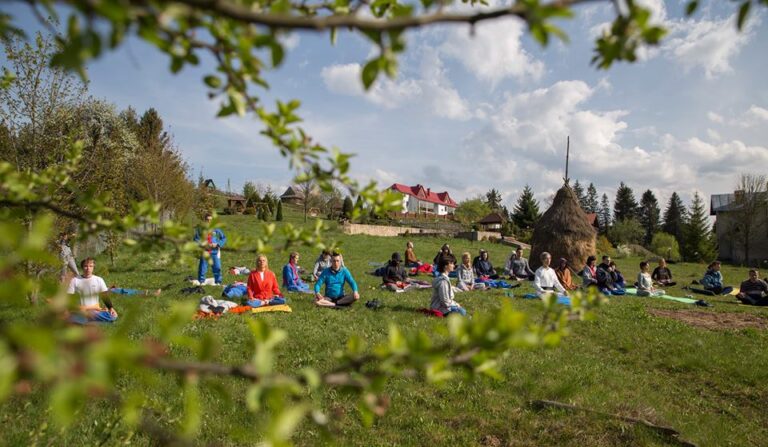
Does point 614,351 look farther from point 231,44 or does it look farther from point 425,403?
point 231,44

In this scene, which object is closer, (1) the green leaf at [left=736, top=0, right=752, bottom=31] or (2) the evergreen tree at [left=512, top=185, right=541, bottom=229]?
(1) the green leaf at [left=736, top=0, right=752, bottom=31]

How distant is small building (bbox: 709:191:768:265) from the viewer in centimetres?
4550

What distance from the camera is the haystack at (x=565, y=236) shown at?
21516mm

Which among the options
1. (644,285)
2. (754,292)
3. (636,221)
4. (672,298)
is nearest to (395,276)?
(644,285)

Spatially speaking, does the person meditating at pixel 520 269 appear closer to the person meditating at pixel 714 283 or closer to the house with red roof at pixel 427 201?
the person meditating at pixel 714 283

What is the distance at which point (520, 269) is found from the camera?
2014cm

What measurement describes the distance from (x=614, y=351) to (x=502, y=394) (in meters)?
3.71

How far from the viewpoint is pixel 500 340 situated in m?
1.33

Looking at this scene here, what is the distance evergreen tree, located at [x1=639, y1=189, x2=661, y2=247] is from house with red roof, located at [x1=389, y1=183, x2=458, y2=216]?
39.5 meters

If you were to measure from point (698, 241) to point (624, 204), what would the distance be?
159 feet

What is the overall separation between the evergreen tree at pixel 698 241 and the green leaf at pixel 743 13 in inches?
2066

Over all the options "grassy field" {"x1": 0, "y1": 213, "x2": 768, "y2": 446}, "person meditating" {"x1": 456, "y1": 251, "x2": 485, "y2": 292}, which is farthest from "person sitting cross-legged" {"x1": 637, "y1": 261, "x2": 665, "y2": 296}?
"grassy field" {"x1": 0, "y1": 213, "x2": 768, "y2": 446}

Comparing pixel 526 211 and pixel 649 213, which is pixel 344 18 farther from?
pixel 649 213

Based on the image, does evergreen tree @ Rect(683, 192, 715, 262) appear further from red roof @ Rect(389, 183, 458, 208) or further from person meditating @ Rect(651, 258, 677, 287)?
red roof @ Rect(389, 183, 458, 208)
